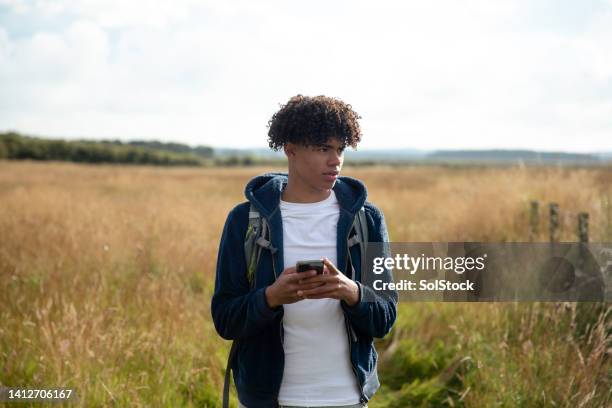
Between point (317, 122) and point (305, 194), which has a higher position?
point (317, 122)

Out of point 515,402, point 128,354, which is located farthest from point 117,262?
point 515,402

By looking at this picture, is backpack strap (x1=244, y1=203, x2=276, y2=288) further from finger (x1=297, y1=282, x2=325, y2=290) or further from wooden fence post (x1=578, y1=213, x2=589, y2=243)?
wooden fence post (x1=578, y1=213, x2=589, y2=243)

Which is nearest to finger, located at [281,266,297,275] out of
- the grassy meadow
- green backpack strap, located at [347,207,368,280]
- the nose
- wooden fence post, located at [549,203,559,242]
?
green backpack strap, located at [347,207,368,280]

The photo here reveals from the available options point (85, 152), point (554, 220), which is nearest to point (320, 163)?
point (554, 220)

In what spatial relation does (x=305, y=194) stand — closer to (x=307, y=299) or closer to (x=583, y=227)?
(x=307, y=299)

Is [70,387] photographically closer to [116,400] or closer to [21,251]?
[116,400]

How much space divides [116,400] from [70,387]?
0.96 feet

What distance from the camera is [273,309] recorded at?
1.84 meters

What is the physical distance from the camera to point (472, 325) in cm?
464

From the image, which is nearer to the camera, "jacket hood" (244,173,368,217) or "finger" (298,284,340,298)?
"finger" (298,284,340,298)

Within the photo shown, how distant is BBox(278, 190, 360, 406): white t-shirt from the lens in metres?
1.89

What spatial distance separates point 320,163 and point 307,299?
44cm

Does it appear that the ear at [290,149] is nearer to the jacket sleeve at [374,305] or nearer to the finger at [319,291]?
the jacket sleeve at [374,305]

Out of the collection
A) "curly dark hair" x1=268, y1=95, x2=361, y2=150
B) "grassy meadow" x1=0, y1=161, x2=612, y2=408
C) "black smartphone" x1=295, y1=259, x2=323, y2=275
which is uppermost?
"curly dark hair" x1=268, y1=95, x2=361, y2=150
